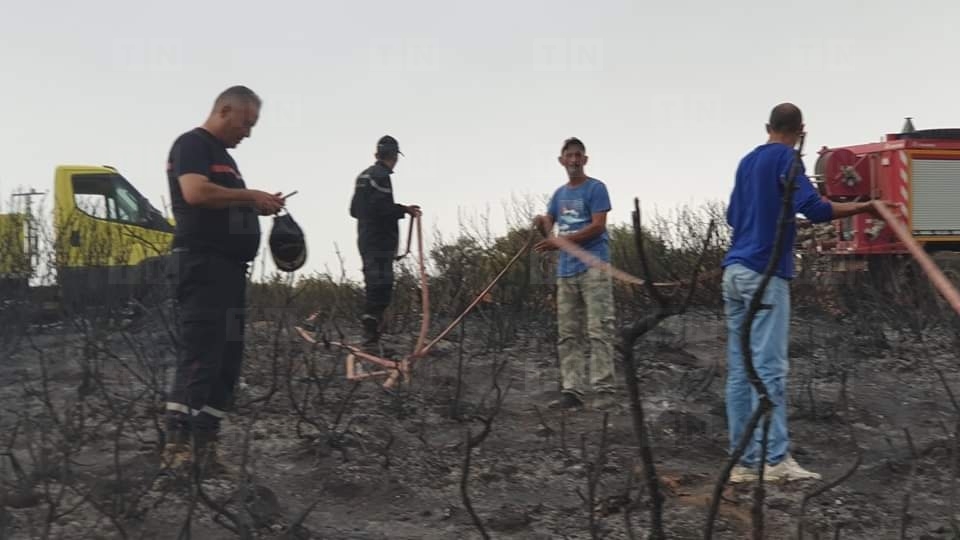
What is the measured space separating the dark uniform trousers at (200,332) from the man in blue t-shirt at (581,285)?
212 cm

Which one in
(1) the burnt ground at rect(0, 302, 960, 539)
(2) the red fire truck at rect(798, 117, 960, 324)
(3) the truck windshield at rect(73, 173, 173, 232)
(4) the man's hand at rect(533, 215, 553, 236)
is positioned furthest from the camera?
(3) the truck windshield at rect(73, 173, 173, 232)

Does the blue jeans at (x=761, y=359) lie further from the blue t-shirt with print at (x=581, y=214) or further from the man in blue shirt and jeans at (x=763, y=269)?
the blue t-shirt with print at (x=581, y=214)

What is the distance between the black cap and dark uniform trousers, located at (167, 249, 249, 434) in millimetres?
2834

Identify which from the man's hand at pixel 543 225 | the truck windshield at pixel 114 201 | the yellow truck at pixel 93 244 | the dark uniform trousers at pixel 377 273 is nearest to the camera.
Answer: the man's hand at pixel 543 225

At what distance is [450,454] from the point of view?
4.91m

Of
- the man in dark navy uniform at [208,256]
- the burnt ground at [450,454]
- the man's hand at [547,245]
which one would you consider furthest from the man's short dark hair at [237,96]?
the man's hand at [547,245]

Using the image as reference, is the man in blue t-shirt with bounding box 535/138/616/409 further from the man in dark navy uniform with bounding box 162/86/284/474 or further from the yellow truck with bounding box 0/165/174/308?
the yellow truck with bounding box 0/165/174/308

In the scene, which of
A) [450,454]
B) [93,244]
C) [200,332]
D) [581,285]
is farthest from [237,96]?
[93,244]

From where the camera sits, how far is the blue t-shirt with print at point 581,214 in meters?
5.82

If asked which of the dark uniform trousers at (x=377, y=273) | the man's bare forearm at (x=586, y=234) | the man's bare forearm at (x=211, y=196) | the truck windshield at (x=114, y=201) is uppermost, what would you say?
the truck windshield at (x=114, y=201)

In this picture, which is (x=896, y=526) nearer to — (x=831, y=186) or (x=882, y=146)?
(x=831, y=186)

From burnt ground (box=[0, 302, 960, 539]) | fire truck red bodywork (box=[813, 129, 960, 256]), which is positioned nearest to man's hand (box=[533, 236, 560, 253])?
burnt ground (box=[0, 302, 960, 539])

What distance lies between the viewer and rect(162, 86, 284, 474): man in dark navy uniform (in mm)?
4035

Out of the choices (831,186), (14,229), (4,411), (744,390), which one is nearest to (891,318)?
(831,186)
